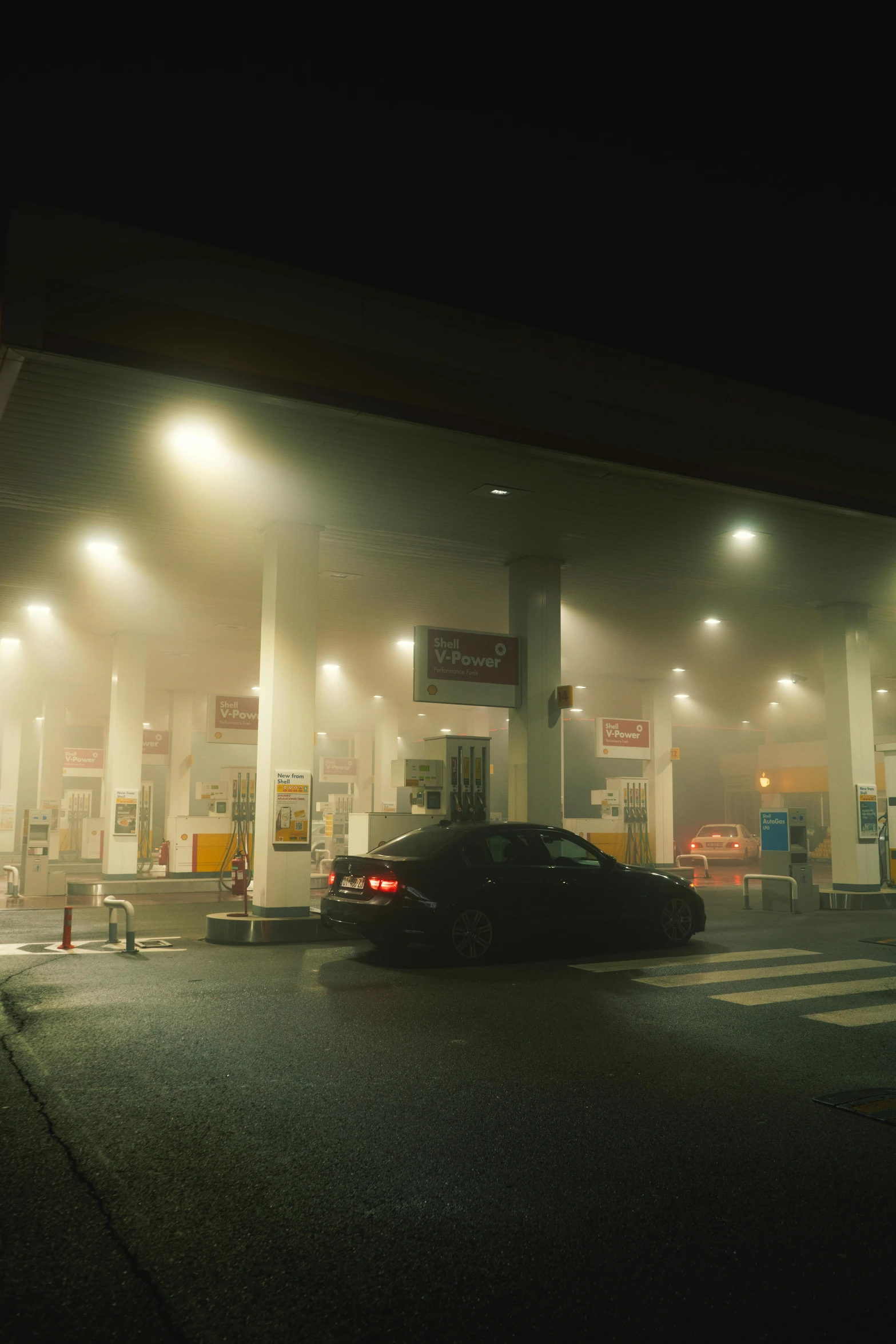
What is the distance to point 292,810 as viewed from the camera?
41.8 ft

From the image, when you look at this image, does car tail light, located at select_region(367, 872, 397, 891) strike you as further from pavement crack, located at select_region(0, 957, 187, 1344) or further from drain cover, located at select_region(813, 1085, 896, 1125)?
drain cover, located at select_region(813, 1085, 896, 1125)

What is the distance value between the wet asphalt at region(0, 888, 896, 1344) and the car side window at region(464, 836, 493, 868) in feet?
7.28

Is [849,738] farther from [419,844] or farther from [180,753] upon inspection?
[180,753]

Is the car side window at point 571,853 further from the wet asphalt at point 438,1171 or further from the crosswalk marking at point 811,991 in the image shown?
the wet asphalt at point 438,1171

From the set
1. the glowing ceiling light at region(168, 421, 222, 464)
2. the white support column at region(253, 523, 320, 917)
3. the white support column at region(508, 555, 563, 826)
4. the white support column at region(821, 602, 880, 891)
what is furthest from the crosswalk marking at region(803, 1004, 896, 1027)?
the white support column at region(821, 602, 880, 891)

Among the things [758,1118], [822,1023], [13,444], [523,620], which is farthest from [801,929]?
[13,444]

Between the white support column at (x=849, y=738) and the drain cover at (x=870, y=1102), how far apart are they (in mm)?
12816

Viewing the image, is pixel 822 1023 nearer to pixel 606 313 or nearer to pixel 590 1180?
pixel 590 1180

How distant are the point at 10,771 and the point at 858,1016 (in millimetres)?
36506

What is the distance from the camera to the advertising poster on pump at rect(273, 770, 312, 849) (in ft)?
41.5

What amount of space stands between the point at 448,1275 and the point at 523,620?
11.7 meters

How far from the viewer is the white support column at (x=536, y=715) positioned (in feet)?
46.8

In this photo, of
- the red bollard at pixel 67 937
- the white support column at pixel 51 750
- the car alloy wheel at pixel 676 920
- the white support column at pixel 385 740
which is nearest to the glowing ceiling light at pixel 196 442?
A: the red bollard at pixel 67 937

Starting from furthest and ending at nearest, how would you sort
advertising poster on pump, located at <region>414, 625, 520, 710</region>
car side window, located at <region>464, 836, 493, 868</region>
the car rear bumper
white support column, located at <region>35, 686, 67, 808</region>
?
1. white support column, located at <region>35, 686, 67, 808</region>
2. advertising poster on pump, located at <region>414, 625, 520, 710</region>
3. car side window, located at <region>464, 836, 493, 868</region>
4. the car rear bumper
